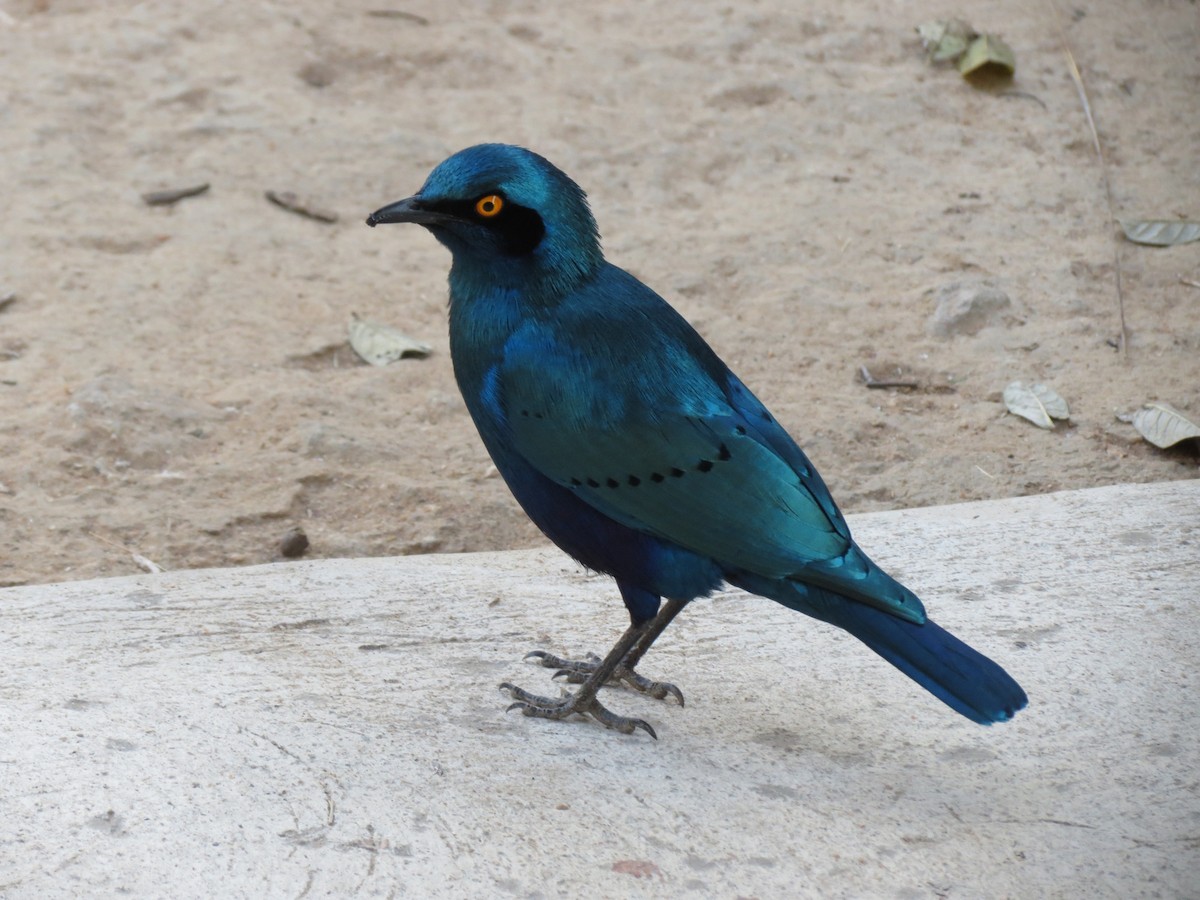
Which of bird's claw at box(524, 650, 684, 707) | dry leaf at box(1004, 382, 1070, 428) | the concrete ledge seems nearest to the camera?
the concrete ledge

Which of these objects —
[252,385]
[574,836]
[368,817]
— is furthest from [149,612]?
[252,385]

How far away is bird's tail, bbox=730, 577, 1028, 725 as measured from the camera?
8.80 feet

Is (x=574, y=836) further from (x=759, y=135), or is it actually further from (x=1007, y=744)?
(x=759, y=135)

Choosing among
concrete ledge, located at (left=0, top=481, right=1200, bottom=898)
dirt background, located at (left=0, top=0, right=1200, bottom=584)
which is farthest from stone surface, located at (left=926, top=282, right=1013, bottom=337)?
concrete ledge, located at (left=0, top=481, right=1200, bottom=898)

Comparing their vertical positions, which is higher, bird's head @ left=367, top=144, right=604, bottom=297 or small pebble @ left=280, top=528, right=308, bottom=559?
bird's head @ left=367, top=144, right=604, bottom=297

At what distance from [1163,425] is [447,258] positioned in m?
2.89

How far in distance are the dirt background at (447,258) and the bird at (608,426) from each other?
136cm

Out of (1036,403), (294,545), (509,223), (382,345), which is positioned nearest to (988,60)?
(1036,403)

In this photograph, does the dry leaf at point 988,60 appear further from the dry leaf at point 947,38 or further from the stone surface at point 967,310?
the stone surface at point 967,310

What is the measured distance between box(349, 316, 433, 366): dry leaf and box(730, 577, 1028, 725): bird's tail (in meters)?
2.69

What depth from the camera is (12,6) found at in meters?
7.36

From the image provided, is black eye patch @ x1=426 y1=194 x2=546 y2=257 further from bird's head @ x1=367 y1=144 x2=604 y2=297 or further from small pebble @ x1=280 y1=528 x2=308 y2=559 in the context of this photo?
small pebble @ x1=280 y1=528 x2=308 y2=559

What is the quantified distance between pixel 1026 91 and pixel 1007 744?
16.1 ft

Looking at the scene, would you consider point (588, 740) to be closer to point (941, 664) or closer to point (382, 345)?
point (941, 664)
